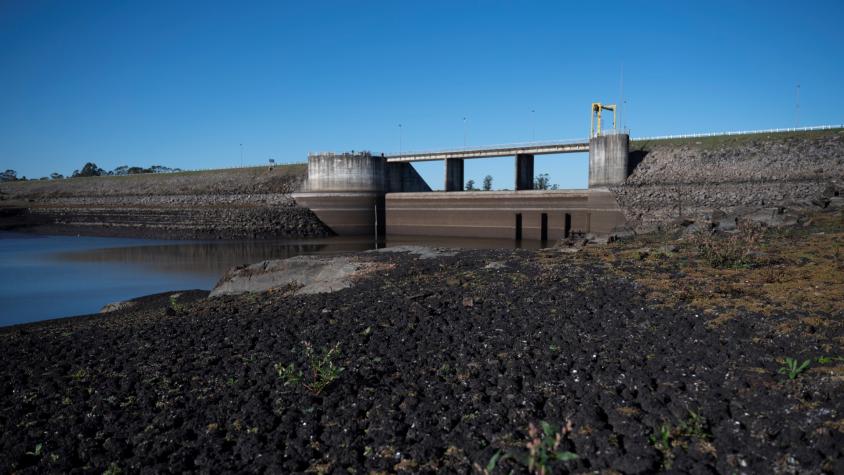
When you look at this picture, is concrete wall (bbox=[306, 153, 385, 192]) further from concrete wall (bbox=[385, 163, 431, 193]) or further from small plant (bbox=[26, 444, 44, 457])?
small plant (bbox=[26, 444, 44, 457])

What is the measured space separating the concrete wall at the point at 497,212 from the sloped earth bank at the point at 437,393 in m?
29.6

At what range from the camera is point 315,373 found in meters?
6.12

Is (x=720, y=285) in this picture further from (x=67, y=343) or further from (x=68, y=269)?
(x=68, y=269)

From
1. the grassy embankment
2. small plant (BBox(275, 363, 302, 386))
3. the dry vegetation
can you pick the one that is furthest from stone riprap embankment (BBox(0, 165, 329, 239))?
small plant (BBox(275, 363, 302, 386))

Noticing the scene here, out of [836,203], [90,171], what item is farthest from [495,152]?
[90,171]

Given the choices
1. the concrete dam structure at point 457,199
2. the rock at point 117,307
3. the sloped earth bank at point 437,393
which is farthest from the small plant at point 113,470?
the concrete dam structure at point 457,199

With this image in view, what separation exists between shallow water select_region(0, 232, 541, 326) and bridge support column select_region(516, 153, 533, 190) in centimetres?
608

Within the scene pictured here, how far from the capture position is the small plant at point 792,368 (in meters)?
5.21

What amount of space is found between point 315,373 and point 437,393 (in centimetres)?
144

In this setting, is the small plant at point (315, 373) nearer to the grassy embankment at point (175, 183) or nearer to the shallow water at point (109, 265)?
the shallow water at point (109, 265)

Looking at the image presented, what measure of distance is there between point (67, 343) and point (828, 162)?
39357 mm

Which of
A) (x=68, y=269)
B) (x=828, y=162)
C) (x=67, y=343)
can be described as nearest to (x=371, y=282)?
(x=67, y=343)

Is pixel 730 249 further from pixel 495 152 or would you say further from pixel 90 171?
pixel 90 171

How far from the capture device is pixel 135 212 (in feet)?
190
